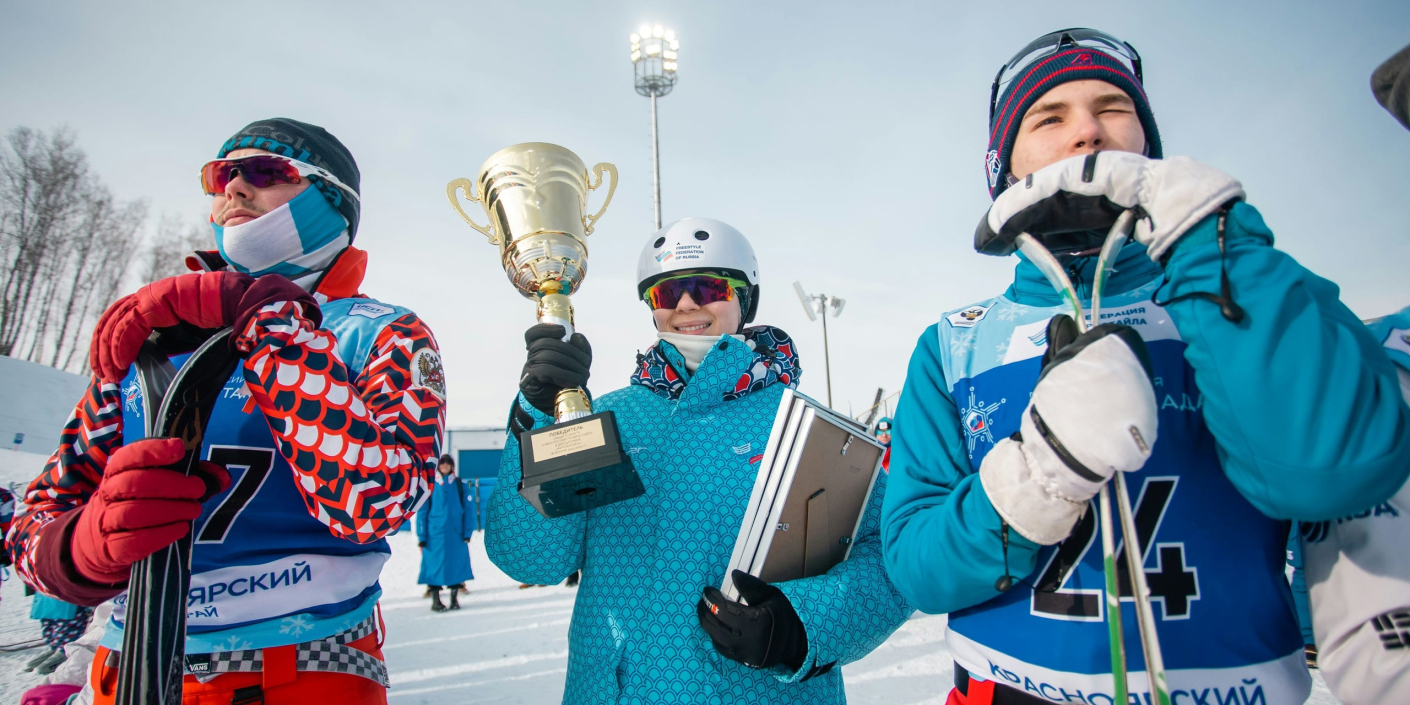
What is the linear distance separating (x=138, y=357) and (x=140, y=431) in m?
0.37

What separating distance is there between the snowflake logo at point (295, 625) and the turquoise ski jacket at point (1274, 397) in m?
1.49

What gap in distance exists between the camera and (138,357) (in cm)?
141

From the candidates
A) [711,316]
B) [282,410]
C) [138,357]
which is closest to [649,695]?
[282,410]

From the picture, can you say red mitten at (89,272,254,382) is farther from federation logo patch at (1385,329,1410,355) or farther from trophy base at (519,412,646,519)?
federation logo patch at (1385,329,1410,355)

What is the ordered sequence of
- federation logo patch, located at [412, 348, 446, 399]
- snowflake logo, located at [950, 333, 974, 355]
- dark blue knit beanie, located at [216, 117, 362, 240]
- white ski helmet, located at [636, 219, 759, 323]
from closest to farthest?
snowflake logo, located at [950, 333, 974, 355], federation logo patch, located at [412, 348, 446, 399], dark blue knit beanie, located at [216, 117, 362, 240], white ski helmet, located at [636, 219, 759, 323]

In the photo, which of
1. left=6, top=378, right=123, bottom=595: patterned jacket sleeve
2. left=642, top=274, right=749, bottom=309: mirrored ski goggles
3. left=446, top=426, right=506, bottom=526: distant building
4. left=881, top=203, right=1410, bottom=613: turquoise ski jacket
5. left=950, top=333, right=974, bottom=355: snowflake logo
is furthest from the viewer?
left=446, top=426, right=506, bottom=526: distant building

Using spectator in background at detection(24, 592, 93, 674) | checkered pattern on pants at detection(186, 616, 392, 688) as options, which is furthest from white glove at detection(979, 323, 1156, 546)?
spectator in background at detection(24, 592, 93, 674)

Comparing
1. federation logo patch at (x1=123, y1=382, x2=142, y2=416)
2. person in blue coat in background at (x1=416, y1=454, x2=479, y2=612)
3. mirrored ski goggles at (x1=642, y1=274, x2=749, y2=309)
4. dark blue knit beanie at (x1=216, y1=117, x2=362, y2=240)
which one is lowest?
person in blue coat in background at (x1=416, y1=454, x2=479, y2=612)

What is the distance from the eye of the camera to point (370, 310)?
6.06 ft

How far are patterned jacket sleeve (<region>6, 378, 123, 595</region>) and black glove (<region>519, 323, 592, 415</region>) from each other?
1.00 m

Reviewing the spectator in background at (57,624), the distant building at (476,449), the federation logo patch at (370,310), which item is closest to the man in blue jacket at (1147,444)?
the federation logo patch at (370,310)

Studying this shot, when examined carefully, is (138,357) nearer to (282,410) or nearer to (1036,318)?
(282,410)

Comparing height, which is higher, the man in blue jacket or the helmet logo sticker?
the helmet logo sticker

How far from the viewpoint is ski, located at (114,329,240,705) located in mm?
1257
